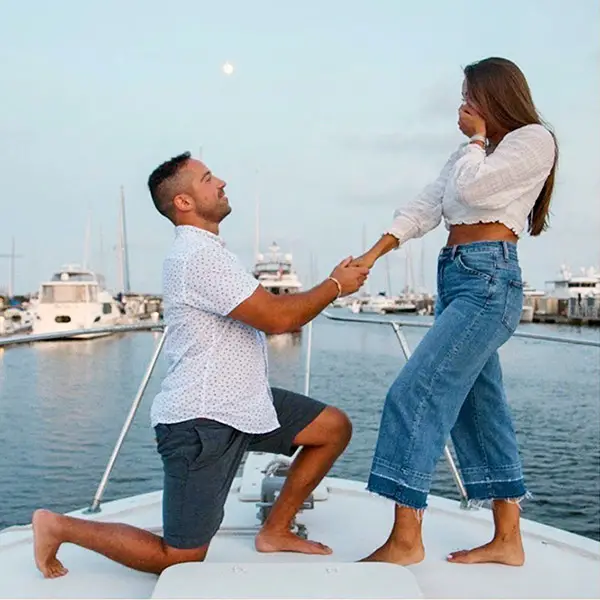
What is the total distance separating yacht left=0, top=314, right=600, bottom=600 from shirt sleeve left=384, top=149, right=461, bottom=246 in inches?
28.4

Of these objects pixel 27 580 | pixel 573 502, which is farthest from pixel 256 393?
pixel 573 502

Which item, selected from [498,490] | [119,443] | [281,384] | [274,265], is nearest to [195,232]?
[119,443]

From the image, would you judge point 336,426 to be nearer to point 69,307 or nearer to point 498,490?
point 498,490

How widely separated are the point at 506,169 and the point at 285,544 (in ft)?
4.45

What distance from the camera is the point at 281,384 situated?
1584cm

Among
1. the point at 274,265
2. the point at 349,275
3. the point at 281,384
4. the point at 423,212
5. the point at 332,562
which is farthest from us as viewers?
the point at 274,265

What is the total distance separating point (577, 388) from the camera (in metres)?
16.2

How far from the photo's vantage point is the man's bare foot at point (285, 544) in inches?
89.7

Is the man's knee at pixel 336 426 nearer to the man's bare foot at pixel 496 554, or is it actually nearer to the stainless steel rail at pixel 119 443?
the man's bare foot at pixel 496 554

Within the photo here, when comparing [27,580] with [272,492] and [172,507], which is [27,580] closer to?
[172,507]

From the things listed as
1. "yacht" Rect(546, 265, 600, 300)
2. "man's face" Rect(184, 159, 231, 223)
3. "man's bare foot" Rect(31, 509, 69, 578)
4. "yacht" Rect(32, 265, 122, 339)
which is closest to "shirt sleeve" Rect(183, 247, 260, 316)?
"man's face" Rect(184, 159, 231, 223)

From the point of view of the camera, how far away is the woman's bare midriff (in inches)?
84.4

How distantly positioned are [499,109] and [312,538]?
5.12 feet

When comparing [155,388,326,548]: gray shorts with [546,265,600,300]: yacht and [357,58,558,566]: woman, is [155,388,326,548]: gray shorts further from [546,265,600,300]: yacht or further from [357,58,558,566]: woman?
[546,265,600,300]: yacht
